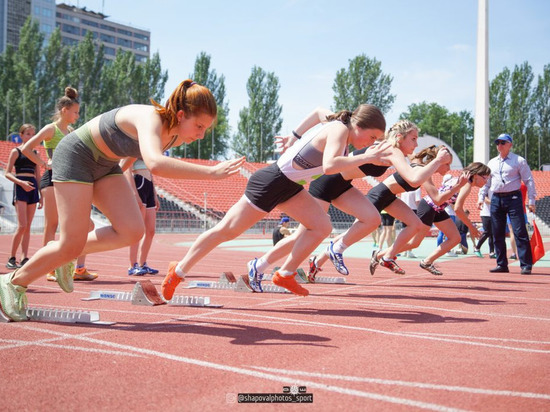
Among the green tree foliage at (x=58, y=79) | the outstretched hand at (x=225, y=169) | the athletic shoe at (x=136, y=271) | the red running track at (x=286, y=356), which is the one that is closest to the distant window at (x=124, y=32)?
the green tree foliage at (x=58, y=79)

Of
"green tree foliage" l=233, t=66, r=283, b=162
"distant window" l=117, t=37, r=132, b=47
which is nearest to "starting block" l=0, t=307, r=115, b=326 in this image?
"green tree foliage" l=233, t=66, r=283, b=162

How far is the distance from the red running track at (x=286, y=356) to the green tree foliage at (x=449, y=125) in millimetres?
83730

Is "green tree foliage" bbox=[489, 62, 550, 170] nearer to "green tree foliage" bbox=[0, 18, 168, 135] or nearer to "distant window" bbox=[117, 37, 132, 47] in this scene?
"green tree foliage" bbox=[0, 18, 168, 135]

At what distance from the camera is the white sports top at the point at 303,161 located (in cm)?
488

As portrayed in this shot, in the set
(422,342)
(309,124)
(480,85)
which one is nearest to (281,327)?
(422,342)

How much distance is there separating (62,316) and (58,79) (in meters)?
56.4

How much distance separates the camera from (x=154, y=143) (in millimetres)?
3400

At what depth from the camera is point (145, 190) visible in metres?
Result: 7.79

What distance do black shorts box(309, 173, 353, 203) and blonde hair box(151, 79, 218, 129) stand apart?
272 centimetres

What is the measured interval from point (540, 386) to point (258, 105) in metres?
59.2

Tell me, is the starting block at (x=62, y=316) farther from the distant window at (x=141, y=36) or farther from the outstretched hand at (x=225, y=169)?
the distant window at (x=141, y=36)

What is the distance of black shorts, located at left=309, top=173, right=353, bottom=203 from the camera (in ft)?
20.2

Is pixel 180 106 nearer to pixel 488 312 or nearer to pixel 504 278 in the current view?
pixel 488 312

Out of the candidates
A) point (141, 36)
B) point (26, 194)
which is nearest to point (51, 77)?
point (26, 194)
